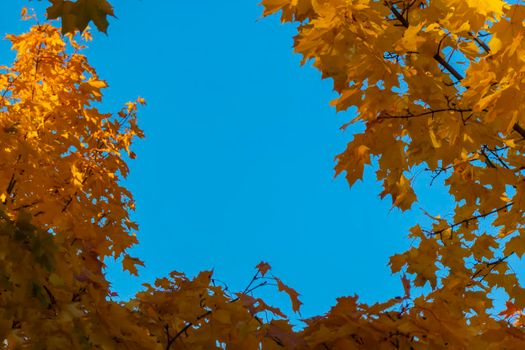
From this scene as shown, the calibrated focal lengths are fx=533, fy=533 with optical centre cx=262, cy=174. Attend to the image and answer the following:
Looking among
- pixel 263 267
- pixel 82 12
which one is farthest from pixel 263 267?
pixel 82 12

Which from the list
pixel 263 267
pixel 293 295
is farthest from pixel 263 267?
pixel 293 295

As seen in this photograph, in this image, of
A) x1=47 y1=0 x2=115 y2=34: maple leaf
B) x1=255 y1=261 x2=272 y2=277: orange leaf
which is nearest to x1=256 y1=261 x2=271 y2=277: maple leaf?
x1=255 y1=261 x2=272 y2=277: orange leaf

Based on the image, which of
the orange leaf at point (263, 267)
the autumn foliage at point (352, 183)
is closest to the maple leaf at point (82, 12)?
the autumn foliage at point (352, 183)

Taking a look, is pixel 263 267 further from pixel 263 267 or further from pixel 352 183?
pixel 352 183

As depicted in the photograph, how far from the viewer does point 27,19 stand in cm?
697

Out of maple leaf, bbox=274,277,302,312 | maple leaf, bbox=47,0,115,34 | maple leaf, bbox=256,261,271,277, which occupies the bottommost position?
maple leaf, bbox=274,277,302,312

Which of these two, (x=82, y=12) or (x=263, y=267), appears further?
(x=263, y=267)

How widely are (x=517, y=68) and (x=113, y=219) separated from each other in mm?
4079

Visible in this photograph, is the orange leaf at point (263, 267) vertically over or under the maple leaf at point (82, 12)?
under

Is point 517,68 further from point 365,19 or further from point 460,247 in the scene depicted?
point 460,247

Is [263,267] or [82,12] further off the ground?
[82,12]

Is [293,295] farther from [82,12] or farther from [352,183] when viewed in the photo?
[82,12]

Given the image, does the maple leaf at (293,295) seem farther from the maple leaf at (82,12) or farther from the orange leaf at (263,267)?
the maple leaf at (82,12)

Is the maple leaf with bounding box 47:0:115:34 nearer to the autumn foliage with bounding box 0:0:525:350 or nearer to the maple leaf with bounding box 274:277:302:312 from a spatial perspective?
the autumn foliage with bounding box 0:0:525:350
